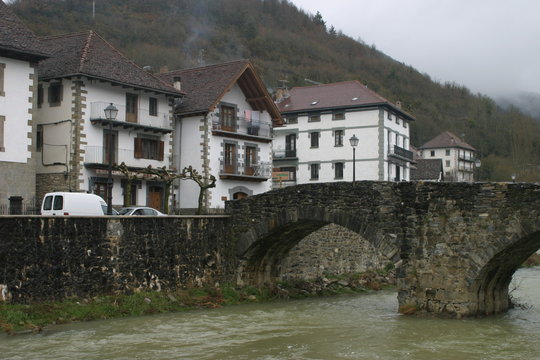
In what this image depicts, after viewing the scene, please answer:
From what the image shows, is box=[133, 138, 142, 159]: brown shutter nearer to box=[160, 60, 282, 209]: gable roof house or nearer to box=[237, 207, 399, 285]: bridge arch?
box=[160, 60, 282, 209]: gable roof house

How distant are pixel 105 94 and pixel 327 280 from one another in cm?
1390

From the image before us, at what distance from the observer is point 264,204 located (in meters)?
26.2

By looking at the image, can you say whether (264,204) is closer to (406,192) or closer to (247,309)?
(247,309)

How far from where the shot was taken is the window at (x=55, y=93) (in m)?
34.3

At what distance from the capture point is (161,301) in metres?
23.4

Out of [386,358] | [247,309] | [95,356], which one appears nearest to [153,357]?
[95,356]

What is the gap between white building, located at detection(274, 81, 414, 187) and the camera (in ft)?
180

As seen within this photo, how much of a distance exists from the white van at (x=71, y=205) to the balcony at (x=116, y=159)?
8.27 metres

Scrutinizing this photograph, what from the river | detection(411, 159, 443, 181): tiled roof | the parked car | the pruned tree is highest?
detection(411, 159, 443, 181): tiled roof

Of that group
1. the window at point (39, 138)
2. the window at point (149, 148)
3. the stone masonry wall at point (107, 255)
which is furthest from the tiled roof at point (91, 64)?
the stone masonry wall at point (107, 255)

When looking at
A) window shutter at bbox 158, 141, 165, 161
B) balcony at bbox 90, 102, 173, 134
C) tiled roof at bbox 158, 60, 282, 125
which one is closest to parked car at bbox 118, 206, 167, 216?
balcony at bbox 90, 102, 173, 134

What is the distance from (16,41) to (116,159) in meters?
7.48

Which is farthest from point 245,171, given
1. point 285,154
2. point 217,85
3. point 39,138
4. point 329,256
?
point 285,154

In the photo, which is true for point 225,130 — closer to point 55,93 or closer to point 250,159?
point 250,159
